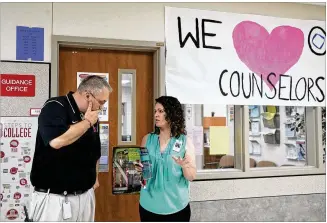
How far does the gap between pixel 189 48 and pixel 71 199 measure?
182 cm

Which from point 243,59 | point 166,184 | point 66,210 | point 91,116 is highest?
Answer: point 243,59

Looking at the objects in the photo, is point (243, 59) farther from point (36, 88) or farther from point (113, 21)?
point (36, 88)

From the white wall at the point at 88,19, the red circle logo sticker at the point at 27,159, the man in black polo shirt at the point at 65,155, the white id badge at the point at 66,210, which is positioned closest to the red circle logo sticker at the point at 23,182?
the red circle logo sticker at the point at 27,159

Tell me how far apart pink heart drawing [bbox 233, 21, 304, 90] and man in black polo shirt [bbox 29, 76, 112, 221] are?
6.02 feet

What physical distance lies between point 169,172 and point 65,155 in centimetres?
72

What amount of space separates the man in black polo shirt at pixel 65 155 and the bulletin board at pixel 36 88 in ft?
2.69

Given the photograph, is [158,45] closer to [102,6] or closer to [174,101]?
[102,6]

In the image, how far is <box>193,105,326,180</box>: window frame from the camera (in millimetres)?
3377

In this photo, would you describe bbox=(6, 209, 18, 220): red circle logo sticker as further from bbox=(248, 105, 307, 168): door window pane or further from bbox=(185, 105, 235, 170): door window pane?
bbox=(248, 105, 307, 168): door window pane

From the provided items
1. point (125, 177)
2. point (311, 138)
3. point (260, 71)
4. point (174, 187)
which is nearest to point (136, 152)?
point (125, 177)

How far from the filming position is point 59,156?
2043mm

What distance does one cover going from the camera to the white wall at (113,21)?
2828mm

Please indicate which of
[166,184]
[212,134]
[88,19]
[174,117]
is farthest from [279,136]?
[88,19]

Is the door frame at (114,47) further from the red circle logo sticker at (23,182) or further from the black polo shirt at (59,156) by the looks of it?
the black polo shirt at (59,156)
